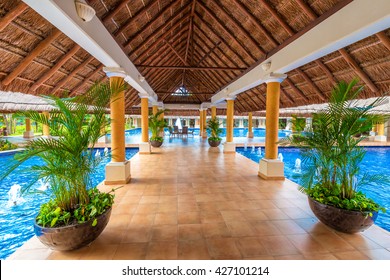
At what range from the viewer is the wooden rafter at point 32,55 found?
162 inches

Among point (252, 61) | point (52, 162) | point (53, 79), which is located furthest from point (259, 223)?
point (53, 79)

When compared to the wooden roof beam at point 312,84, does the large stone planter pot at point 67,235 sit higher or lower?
lower

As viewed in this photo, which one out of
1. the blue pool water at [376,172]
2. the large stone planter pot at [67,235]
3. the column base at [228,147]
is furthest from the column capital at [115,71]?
the column base at [228,147]

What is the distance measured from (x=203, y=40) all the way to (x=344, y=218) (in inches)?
294

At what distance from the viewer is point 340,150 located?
284cm

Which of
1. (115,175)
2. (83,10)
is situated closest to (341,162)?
(83,10)

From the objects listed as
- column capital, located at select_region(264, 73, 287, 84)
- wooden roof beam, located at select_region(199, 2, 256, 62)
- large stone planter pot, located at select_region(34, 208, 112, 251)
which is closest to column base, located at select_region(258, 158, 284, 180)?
column capital, located at select_region(264, 73, 287, 84)

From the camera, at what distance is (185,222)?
315 cm

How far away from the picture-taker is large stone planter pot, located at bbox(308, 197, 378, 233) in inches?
102

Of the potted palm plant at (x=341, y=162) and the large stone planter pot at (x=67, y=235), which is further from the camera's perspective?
the potted palm plant at (x=341, y=162)

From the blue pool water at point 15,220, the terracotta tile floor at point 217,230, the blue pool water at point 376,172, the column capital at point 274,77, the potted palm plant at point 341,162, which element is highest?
the column capital at point 274,77

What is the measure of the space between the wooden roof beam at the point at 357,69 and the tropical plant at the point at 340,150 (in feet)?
7.75

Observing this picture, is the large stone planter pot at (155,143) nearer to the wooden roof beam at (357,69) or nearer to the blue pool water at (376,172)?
the blue pool water at (376,172)
